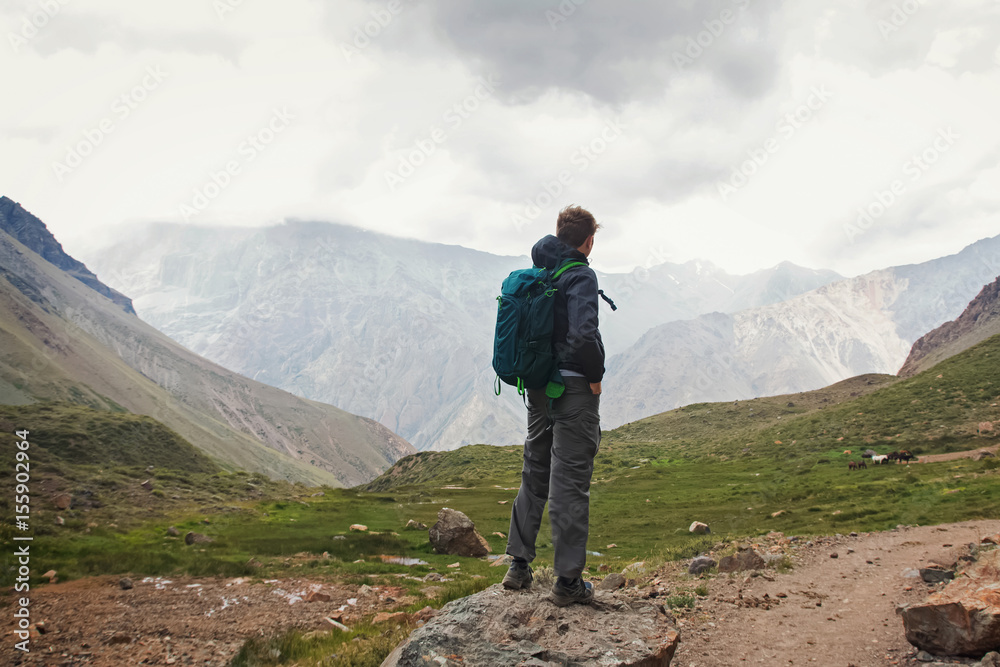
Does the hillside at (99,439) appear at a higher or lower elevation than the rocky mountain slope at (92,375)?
lower

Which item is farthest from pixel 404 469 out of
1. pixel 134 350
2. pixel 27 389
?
pixel 134 350

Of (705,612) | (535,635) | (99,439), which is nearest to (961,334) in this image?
(705,612)

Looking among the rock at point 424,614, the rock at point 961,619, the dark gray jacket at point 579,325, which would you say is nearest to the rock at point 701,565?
the rock at point 961,619

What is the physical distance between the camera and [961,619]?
5.29 metres

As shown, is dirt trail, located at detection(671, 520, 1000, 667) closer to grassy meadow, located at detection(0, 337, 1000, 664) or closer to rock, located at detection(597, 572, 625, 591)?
rock, located at detection(597, 572, 625, 591)

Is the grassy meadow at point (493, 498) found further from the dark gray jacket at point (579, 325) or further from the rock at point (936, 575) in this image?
the rock at point (936, 575)

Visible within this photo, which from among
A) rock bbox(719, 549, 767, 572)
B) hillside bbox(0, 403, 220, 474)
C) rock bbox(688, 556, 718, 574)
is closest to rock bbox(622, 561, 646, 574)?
rock bbox(688, 556, 718, 574)

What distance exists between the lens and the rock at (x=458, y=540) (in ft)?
60.1

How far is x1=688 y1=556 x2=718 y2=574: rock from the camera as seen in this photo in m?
10.7

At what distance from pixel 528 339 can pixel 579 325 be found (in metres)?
0.62

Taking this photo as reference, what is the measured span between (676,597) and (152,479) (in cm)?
3404

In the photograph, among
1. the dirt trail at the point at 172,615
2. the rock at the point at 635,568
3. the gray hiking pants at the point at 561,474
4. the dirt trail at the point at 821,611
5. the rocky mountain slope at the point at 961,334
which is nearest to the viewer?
the gray hiking pants at the point at 561,474

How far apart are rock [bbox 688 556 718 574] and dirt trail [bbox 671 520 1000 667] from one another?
2.22ft

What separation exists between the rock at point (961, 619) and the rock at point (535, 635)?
2623 mm
